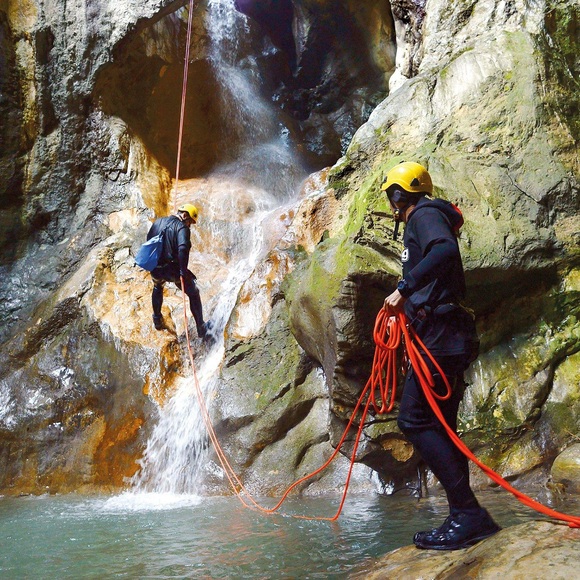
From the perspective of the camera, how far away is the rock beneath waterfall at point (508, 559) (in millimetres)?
2127

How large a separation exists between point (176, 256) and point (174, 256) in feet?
0.09

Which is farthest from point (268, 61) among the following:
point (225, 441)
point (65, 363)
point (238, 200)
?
point (225, 441)

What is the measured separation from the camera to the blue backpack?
23.6ft

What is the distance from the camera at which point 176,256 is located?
293 inches

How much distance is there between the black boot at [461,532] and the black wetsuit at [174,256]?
5018 mm

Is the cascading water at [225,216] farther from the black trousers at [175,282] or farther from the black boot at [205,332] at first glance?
the black trousers at [175,282]

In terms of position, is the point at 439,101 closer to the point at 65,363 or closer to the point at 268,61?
the point at 65,363

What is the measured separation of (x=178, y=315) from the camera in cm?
830

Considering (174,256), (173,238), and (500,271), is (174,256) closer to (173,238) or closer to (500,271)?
(173,238)

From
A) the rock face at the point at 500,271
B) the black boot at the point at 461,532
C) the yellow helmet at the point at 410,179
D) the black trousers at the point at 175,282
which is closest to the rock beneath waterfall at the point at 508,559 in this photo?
the black boot at the point at 461,532

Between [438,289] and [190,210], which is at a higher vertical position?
[190,210]

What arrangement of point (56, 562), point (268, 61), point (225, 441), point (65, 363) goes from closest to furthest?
point (56, 562) < point (225, 441) < point (65, 363) < point (268, 61)

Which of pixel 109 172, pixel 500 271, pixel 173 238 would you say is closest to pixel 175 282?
pixel 173 238

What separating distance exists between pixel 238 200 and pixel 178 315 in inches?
140
